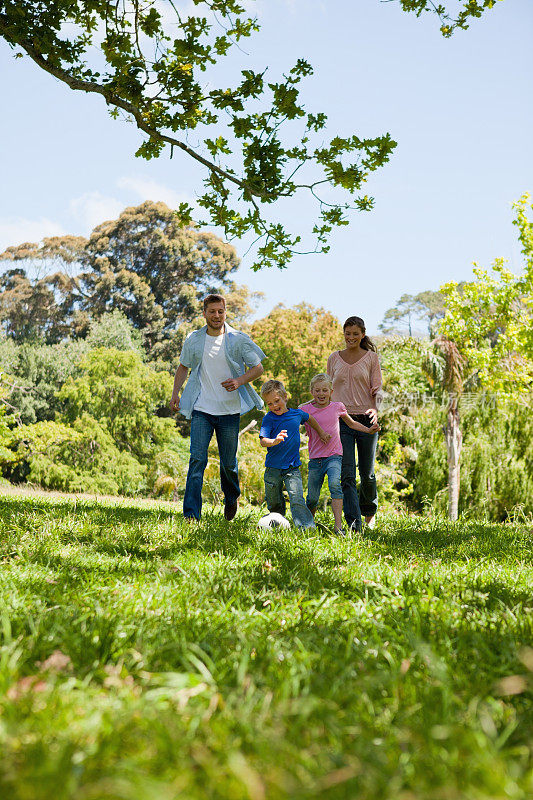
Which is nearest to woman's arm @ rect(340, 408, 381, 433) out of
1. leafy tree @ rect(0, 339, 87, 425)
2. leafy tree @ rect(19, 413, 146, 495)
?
leafy tree @ rect(19, 413, 146, 495)

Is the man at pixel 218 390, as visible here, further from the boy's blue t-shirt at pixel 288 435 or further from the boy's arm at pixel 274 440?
the boy's arm at pixel 274 440

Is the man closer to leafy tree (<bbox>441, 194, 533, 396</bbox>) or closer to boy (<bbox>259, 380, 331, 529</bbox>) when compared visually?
boy (<bbox>259, 380, 331, 529</bbox>)

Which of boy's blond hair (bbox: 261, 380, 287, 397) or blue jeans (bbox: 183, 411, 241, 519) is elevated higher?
boy's blond hair (bbox: 261, 380, 287, 397)

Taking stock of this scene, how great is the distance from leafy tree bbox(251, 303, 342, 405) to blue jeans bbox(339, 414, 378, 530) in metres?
28.1

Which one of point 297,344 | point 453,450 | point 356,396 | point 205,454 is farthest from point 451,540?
point 297,344

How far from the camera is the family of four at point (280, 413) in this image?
6.20 metres

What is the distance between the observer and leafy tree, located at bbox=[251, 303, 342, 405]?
35.7 metres

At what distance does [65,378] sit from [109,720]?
34.4 metres

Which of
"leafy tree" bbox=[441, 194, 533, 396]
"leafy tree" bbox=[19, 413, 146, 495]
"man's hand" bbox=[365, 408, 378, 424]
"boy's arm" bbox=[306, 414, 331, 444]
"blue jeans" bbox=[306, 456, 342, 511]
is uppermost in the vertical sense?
"leafy tree" bbox=[441, 194, 533, 396]

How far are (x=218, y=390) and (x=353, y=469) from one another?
5.16 ft

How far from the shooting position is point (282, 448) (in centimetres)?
636

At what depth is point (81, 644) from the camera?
213 cm

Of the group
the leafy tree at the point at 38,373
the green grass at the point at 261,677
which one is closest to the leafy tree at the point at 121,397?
the leafy tree at the point at 38,373

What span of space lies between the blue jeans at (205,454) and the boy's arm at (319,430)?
754mm
